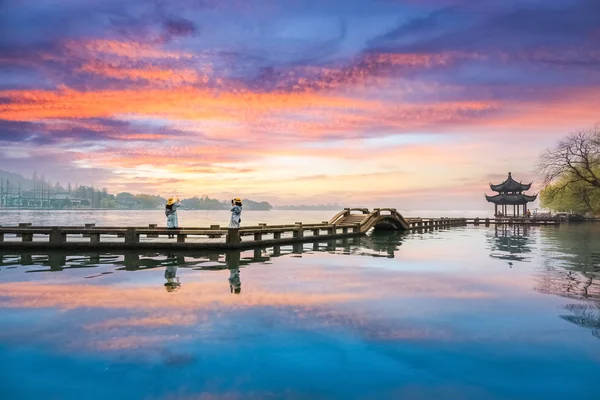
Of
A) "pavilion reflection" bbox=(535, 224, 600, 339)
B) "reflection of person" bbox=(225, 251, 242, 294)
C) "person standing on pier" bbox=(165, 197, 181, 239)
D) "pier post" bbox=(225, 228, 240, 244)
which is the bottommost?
"pavilion reflection" bbox=(535, 224, 600, 339)

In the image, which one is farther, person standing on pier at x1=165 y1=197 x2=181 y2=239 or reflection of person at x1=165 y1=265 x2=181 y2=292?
person standing on pier at x1=165 y1=197 x2=181 y2=239

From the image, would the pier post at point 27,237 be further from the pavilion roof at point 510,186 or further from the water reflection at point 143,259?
the pavilion roof at point 510,186

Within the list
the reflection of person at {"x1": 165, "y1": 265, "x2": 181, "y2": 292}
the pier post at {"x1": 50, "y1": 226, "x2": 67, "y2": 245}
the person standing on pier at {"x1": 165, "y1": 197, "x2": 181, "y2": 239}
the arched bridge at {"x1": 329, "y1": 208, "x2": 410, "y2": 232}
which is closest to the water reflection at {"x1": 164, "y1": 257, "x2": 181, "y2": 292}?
the reflection of person at {"x1": 165, "y1": 265, "x2": 181, "y2": 292}

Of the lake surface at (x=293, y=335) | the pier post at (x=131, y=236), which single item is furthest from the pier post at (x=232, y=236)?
the lake surface at (x=293, y=335)

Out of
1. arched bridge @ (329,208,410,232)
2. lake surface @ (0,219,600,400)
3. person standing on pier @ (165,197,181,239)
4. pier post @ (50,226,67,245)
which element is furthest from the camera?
arched bridge @ (329,208,410,232)

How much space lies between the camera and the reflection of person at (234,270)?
11.3 m

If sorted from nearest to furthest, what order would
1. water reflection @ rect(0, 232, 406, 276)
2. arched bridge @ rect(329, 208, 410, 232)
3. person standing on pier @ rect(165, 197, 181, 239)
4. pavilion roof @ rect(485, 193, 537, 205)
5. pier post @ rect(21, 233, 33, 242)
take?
water reflection @ rect(0, 232, 406, 276) < pier post @ rect(21, 233, 33, 242) < person standing on pier @ rect(165, 197, 181, 239) < arched bridge @ rect(329, 208, 410, 232) < pavilion roof @ rect(485, 193, 537, 205)

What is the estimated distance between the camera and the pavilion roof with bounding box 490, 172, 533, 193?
245 ft

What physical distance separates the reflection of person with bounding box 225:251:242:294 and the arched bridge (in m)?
17.3

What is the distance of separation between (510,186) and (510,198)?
80.4 inches

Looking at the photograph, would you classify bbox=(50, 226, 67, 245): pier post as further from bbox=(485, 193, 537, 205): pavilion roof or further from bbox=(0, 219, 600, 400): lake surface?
bbox=(485, 193, 537, 205): pavilion roof

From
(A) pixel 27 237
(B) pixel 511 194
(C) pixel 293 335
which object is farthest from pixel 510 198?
(C) pixel 293 335

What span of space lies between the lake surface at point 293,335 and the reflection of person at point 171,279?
56 millimetres

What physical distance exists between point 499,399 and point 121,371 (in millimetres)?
4767
